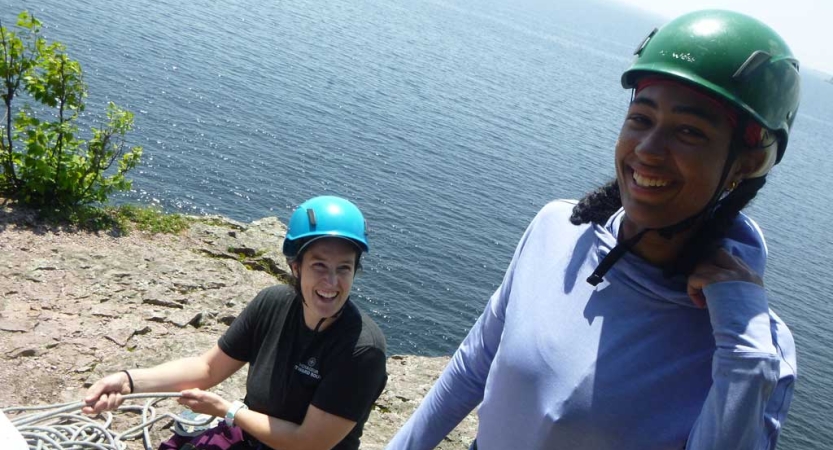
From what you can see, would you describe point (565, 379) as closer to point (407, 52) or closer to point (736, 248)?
point (736, 248)

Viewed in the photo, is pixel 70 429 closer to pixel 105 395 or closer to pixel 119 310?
pixel 105 395

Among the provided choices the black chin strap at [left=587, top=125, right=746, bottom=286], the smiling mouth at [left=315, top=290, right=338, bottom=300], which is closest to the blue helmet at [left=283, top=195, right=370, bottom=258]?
the smiling mouth at [left=315, top=290, right=338, bottom=300]

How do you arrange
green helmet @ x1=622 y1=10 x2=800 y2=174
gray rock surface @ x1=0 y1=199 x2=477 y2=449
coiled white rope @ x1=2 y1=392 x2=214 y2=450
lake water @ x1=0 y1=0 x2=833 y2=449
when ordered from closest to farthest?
green helmet @ x1=622 y1=10 x2=800 y2=174, coiled white rope @ x1=2 y1=392 x2=214 y2=450, gray rock surface @ x1=0 y1=199 x2=477 y2=449, lake water @ x1=0 y1=0 x2=833 y2=449

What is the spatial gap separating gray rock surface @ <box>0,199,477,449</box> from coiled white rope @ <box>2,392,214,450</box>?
389 mm

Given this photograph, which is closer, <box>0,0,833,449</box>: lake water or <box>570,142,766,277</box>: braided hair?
<box>570,142,766,277</box>: braided hair

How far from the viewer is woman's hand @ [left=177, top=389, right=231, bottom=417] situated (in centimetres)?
379

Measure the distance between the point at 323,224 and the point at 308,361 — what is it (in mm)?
651

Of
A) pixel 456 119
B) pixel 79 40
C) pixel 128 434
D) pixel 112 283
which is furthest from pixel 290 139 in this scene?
pixel 128 434

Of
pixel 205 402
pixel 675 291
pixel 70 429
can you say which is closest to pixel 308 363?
pixel 205 402

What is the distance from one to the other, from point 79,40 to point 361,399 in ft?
82.3

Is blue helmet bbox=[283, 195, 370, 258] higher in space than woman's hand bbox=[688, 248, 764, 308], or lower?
lower

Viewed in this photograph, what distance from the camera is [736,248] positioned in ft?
6.96

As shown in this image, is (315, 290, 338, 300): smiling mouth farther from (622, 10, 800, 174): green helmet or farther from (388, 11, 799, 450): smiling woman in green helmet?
(622, 10, 800, 174): green helmet

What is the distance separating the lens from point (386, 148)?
83.6ft
